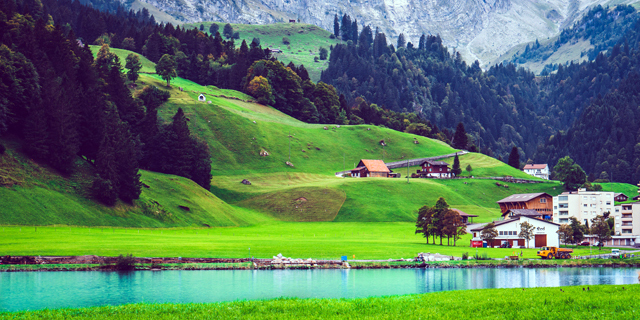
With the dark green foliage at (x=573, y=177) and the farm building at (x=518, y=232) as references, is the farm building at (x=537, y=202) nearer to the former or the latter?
the farm building at (x=518, y=232)

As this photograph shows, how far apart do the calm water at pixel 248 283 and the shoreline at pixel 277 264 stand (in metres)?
2.21

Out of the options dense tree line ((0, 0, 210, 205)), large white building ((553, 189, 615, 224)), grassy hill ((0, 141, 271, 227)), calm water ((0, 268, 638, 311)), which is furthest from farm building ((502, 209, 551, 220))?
dense tree line ((0, 0, 210, 205))

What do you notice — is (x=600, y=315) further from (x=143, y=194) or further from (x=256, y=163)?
(x=256, y=163)

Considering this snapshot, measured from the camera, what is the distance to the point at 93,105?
11056cm

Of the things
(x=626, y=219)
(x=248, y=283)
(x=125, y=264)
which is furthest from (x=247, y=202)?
(x=248, y=283)

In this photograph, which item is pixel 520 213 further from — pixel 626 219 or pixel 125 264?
pixel 125 264

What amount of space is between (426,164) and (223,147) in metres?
64.5

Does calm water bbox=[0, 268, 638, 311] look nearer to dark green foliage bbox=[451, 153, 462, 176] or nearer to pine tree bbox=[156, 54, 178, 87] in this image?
dark green foliage bbox=[451, 153, 462, 176]

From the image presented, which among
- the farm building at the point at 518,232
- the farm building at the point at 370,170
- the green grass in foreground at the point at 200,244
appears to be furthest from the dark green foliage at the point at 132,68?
the farm building at the point at 518,232

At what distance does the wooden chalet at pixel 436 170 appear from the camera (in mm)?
180125

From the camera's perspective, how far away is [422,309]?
26641 mm

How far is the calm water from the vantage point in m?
40.5

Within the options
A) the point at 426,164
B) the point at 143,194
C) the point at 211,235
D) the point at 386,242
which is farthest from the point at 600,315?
the point at 426,164

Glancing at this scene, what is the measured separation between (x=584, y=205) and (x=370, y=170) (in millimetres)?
63011
